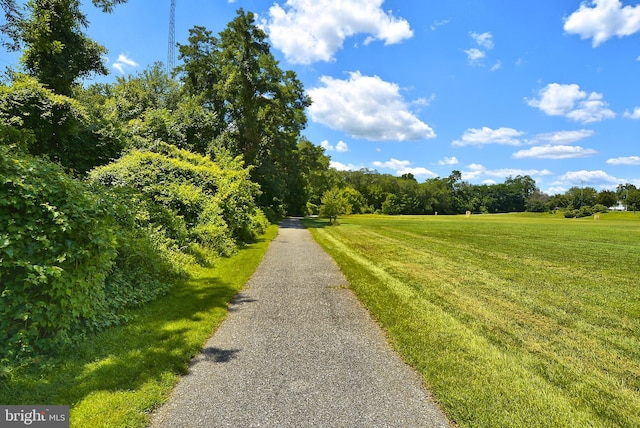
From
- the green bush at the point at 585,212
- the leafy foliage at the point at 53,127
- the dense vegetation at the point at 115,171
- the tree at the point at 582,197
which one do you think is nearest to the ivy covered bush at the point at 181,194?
the dense vegetation at the point at 115,171

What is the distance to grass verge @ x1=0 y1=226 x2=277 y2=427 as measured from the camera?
2.95 metres

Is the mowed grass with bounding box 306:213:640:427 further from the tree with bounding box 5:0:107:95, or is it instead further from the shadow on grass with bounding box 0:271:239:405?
the tree with bounding box 5:0:107:95

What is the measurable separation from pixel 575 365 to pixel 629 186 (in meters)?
145

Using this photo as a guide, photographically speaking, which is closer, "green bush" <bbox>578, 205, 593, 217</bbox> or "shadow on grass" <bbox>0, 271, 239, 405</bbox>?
"shadow on grass" <bbox>0, 271, 239, 405</bbox>

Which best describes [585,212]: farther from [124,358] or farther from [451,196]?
[124,358]

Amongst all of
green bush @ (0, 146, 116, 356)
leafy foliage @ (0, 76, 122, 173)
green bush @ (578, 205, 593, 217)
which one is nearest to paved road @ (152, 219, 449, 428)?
green bush @ (0, 146, 116, 356)

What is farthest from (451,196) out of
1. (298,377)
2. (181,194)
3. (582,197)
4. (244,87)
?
(298,377)

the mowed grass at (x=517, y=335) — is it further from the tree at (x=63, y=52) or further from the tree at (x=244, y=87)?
the tree at (x=244, y=87)

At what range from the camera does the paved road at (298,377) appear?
2893 mm

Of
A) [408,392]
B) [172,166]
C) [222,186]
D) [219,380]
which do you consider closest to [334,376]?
[408,392]

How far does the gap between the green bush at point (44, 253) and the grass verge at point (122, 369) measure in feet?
1.22

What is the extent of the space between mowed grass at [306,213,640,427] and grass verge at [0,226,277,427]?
9.28 feet

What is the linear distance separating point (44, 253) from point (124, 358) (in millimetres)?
1582

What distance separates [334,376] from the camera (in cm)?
362
